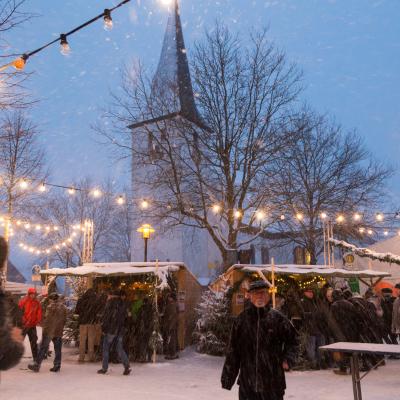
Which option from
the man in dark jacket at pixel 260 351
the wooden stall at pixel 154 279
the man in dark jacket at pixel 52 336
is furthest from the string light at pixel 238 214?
the man in dark jacket at pixel 260 351

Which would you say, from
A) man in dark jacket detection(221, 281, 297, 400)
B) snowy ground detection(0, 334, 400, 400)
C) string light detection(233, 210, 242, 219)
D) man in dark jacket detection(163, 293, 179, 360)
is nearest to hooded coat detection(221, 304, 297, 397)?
man in dark jacket detection(221, 281, 297, 400)

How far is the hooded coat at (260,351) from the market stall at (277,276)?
7.71m

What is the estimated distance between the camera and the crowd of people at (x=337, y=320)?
9344 mm

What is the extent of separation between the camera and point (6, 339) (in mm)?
3320

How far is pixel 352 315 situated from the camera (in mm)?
9258

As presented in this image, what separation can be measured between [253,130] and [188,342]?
402 inches

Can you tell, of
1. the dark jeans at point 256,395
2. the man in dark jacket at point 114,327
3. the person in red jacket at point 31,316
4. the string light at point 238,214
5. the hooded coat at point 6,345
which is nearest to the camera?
the hooded coat at point 6,345

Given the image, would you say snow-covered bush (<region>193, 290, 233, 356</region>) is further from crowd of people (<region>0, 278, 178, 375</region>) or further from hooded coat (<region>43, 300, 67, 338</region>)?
hooded coat (<region>43, 300, 67, 338</region>)

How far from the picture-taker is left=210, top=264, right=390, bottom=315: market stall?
12656mm

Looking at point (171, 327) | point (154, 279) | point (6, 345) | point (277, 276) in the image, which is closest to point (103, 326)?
point (171, 327)

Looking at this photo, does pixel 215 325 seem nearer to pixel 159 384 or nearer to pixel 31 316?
pixel 159 384

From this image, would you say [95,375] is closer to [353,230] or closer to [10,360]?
[10,360]

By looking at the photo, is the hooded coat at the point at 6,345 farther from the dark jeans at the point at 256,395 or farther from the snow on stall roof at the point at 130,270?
the snow on stall roof at the point at 130,270

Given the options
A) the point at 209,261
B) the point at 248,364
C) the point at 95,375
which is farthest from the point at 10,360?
the point at 209,261
